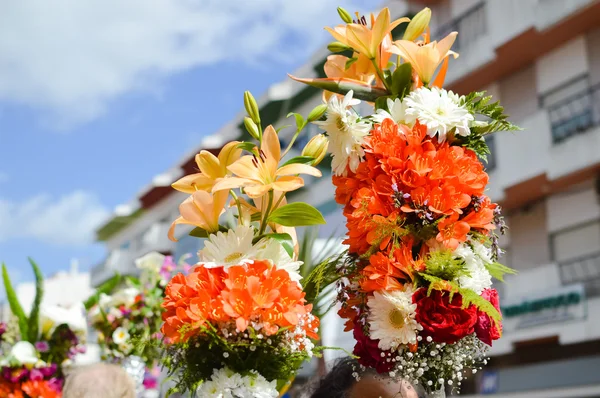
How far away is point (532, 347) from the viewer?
15.0m

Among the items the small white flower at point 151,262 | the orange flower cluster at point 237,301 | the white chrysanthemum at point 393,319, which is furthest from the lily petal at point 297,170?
the small white flower at point 151,262

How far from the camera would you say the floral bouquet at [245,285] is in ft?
7.14

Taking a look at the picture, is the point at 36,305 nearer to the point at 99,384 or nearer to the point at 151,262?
the point at 151,262

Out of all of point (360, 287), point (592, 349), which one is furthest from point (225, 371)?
point (592, 349)

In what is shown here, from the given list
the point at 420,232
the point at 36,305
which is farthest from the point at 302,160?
the point at 36,305

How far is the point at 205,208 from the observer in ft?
7.86

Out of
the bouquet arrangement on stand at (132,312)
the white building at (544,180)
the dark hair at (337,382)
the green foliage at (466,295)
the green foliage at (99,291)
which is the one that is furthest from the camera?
the white building at (544,180)

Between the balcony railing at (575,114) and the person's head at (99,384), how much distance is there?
37.3ft

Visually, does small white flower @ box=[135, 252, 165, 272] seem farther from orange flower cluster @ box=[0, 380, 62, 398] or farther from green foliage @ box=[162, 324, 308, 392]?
green foliage @ box=[162, 324, 308, 392]

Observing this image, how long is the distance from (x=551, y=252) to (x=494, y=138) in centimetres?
256

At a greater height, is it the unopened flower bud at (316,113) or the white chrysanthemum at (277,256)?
the unopened flower bud at (316,113)

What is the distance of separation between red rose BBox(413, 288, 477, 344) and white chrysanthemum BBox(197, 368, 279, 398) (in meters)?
0.46

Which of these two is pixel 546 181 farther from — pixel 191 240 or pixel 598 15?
pixel 191 240

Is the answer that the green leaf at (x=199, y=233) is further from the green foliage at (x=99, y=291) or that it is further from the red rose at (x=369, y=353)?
the green foliage at (x=99, y=291)
